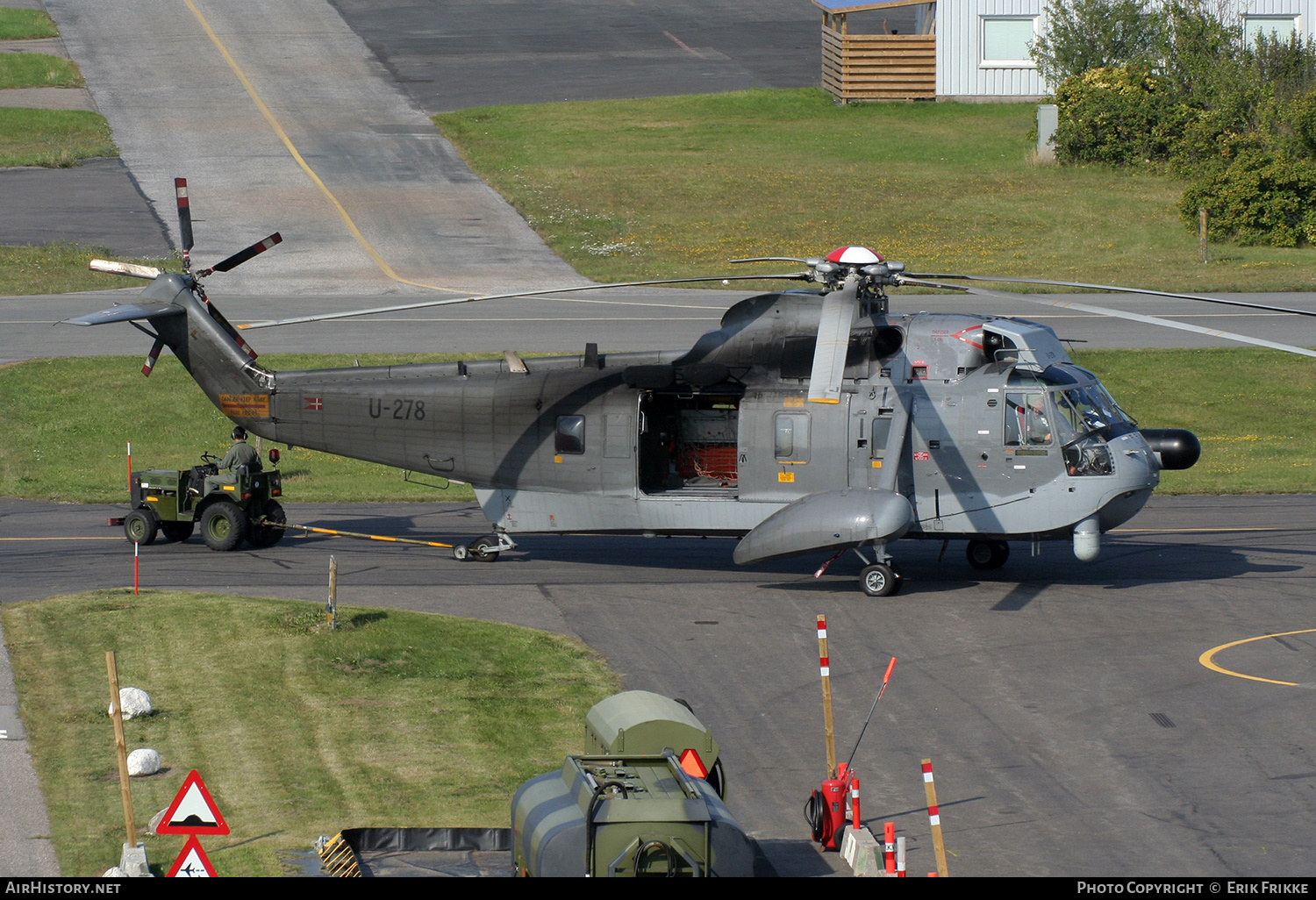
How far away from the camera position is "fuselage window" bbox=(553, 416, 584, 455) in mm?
21281

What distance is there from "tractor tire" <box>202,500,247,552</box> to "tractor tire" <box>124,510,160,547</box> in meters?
0.93

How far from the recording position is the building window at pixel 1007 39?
58.8 meters

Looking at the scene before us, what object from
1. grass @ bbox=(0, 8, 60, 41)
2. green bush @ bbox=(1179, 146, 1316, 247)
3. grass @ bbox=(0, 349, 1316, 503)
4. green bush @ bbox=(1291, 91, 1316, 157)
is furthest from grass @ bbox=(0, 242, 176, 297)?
green bush @ bbox=(1291, 91, 1316, 157)

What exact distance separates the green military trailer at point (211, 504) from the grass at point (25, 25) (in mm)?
53549

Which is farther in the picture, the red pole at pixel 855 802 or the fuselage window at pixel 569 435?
the fuselage window at pixel 569 435

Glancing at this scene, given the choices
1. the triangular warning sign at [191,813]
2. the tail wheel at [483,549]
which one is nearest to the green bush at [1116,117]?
the tail wheel at [483,549]

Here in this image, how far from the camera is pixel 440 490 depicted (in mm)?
27750

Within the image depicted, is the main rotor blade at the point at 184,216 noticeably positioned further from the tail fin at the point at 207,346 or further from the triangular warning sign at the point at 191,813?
the triangular warning sign at the point at 191,813

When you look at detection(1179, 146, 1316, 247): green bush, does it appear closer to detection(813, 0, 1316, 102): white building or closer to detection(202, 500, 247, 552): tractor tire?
detection(813, 0, 1316, 102): white building

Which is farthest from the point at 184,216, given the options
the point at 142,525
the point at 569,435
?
the point at 569,435

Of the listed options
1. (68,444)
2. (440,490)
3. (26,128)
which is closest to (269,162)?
(26,128)

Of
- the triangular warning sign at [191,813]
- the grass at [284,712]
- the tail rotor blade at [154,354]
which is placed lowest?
the grass at [284,712]

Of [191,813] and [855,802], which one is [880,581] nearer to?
[855,802]

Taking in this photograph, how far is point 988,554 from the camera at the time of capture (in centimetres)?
2166
